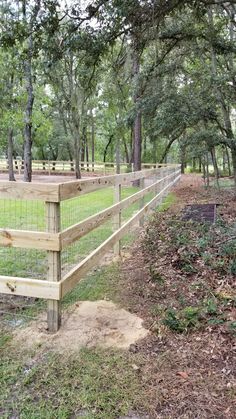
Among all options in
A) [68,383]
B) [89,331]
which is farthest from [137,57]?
[68,383]

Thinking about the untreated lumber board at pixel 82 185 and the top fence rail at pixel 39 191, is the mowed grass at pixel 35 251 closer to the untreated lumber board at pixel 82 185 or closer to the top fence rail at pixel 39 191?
the untreated lumber board at pixel 82 185

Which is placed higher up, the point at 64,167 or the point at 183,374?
the point at 64,167

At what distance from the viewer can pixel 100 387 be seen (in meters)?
2.21

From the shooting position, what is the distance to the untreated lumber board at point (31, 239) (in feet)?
8.96

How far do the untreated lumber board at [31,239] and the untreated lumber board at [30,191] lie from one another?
0.28m

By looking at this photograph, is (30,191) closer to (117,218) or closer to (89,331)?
(89,331)

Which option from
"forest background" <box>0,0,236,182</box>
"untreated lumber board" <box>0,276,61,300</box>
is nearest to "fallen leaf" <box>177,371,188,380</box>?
"untreated lumber board" <box>0,276,61,300</box>

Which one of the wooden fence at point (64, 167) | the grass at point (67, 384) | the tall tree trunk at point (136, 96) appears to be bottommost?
the grass at point (67, 384)

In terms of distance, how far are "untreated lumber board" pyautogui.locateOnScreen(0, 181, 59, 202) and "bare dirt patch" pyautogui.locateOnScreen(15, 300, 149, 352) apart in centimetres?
112

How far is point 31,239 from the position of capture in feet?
9.12

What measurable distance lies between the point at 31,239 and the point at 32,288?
397mm

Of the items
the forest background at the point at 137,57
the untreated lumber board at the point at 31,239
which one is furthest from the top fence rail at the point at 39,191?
the forest background at the point at 137,57

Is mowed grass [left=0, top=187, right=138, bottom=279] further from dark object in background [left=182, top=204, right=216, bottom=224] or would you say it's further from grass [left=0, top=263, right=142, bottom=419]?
grass [left=0, top=263, right=142, bottom=419]

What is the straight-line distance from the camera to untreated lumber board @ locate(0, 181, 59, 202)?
271cm
